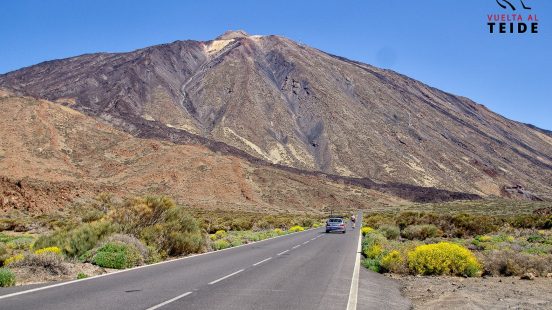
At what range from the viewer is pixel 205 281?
12.1m

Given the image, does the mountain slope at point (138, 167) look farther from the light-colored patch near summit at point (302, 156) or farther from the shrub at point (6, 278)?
the shrub at point (6, 278)

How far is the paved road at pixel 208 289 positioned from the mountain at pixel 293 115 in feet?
324

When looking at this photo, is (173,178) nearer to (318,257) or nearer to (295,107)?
(318,257)

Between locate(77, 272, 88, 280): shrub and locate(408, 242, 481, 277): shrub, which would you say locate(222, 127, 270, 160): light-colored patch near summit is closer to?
locate(408, 242, 481, 277): shrub

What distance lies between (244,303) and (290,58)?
188910 millimetres

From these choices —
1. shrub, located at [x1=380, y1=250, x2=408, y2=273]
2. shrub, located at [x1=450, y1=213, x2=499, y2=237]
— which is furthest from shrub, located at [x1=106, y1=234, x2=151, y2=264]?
shrub, located at [x1=450, y1=213, x2=499, y2=237]

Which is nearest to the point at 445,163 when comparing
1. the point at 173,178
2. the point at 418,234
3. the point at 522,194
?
the point at 522,194

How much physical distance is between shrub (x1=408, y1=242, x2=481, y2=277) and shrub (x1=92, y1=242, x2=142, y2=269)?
850cm

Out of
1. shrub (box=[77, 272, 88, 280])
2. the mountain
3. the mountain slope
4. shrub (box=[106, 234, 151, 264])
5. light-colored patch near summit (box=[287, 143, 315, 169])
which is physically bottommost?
shrub (box=[77, 272, 88, 280])

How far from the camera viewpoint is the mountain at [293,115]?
132 m

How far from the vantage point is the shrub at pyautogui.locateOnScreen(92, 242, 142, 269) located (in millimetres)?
14320

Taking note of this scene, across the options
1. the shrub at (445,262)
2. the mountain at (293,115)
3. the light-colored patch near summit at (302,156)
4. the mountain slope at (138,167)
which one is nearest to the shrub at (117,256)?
the shrub at (445,262)

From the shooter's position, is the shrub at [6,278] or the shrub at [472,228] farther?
the shrub at [472,228]

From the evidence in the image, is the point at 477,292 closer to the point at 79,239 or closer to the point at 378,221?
the point at 79,239
